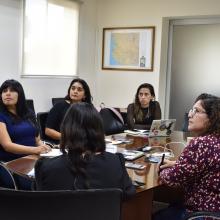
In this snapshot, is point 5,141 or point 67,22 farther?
point 67,22

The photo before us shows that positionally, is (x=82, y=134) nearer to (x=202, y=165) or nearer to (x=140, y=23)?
(x=202, y=165)

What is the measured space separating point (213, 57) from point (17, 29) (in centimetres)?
288

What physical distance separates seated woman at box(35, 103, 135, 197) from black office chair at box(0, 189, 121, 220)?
0.32 m

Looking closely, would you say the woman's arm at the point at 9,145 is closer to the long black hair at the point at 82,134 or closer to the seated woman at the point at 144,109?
the long black hair at the point at 82,134

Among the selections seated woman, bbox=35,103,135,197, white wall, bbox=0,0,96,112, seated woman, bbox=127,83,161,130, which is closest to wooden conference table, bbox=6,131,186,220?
seated woman, bbox=35,103,135,197

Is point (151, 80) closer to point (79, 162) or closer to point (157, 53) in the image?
point (157, 53)

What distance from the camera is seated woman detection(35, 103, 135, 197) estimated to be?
155cm

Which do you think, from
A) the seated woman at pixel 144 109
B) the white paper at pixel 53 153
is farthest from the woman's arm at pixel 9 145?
the seated woman at pixel 144 109

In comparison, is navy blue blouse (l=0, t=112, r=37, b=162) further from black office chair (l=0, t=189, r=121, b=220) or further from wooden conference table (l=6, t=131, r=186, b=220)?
black office chair (l=0, t=189, r=121, b=220)

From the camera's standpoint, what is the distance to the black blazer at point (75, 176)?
1543mm

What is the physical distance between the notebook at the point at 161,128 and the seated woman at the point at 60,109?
2.48 ft

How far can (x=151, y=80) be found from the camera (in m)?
5.84

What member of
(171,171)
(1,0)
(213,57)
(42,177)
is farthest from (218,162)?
(213,57)

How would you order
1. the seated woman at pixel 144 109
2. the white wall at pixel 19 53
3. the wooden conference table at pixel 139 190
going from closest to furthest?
the wooden conference table at pixel 139 190, the seated woman at pixel 144 109, the white wall at pixel 19 53
